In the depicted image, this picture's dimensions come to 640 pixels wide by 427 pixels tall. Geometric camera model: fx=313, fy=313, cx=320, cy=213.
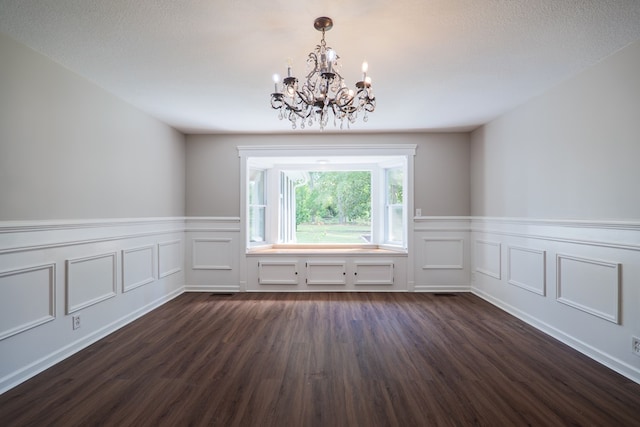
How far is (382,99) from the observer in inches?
130

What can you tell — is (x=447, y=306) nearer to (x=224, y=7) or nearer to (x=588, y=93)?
(x=588, y=93)

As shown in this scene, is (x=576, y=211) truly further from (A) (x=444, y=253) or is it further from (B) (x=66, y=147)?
(B) (x=66, y=147)

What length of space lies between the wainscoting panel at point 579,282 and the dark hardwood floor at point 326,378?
176mm

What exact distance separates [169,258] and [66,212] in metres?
1.72

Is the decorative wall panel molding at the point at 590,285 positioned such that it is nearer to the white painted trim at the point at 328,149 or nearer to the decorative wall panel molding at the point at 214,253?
the white painted trim at the point at 328,149

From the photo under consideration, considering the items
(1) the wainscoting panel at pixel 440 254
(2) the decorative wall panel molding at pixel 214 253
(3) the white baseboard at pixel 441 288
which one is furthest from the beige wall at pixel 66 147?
(3) the white baseboard at pixel 441 288

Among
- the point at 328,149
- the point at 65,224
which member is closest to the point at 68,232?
the point at 65,224

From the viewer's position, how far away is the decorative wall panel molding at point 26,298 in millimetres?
2139

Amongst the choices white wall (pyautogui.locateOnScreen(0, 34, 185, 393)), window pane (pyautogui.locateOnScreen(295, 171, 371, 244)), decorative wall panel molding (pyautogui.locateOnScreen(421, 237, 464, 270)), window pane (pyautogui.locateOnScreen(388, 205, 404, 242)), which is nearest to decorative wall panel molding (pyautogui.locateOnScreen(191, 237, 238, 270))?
white wall (pyautogui.locateOnScreen(0, 34, 185, 393))

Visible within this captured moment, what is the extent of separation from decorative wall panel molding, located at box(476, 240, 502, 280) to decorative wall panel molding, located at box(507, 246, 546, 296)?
216 millimetres

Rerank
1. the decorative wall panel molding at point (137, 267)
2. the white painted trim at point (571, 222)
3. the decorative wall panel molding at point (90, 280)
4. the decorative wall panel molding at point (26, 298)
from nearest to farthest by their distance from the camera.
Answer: the decorative wall panel molding at point (26, 298) → the white painted trim at point (571, 222) → the decorative wall panel molding at point (90, 280) → the decorative wall panel molding at point (137, 267)

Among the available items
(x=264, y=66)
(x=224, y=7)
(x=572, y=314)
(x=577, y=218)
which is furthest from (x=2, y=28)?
(x=572, y=314)

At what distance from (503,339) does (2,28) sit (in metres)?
4.61

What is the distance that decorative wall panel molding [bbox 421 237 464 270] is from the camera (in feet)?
15.2
